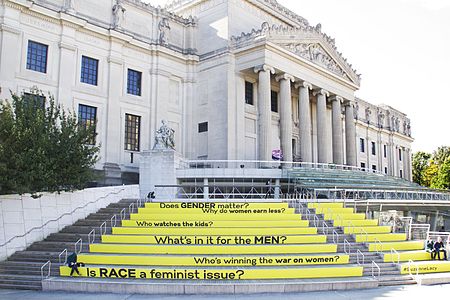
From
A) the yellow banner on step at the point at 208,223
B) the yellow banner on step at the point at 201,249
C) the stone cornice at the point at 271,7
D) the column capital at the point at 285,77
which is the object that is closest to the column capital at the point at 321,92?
the column capital at the point at 285,77

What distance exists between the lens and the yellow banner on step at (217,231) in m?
17.7

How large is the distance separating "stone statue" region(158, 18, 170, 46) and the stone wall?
821 inches

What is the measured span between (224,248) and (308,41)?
1187 inches

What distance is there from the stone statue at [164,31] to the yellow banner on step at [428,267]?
29733 millimetres

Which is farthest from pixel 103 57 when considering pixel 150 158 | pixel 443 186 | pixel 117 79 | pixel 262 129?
pixel 443 186

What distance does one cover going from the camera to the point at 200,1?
4184cm

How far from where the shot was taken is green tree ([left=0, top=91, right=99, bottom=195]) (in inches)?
655

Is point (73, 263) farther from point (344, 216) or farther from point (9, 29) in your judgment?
point (9, 29)

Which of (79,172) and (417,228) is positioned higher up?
(79,172)

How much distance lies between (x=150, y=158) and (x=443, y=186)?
178 ft

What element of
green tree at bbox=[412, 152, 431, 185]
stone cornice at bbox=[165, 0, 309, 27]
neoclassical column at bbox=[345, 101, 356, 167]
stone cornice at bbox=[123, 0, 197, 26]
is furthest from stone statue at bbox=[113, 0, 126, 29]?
green tree at bbox=[412, 152, 431, 185]

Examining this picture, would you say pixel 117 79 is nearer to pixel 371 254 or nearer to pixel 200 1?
pixel 200 1

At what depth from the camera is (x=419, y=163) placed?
299 feet

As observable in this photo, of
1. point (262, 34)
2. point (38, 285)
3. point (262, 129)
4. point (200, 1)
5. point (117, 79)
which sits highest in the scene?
point (200, 1)
